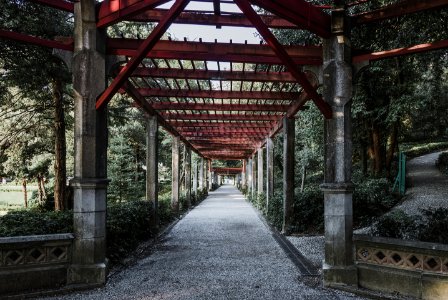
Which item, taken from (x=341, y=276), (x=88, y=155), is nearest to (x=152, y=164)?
(x=88, y=155)

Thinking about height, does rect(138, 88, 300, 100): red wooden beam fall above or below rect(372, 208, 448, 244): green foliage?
above

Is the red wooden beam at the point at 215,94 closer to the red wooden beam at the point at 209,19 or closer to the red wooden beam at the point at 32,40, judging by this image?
the red wooden beam at the point at 209,19

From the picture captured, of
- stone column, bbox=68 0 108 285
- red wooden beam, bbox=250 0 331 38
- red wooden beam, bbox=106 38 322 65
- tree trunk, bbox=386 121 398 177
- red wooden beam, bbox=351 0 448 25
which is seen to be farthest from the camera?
tree trunk, bbox=386 121 398 177

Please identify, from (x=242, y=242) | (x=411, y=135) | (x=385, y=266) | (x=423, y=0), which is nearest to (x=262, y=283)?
(x=385, y=266)

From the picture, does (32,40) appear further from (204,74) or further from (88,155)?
(204,74)

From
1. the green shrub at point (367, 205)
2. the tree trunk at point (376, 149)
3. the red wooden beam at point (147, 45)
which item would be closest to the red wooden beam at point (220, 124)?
the tree trunk at point (376, 149)

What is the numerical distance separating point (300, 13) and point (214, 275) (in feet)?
14.6

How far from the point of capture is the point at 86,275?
218 inches

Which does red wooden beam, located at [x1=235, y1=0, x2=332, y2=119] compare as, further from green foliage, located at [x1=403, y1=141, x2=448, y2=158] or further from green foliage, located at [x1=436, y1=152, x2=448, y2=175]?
green foliage, located at [x1=403, y1=141, x2=448, y2=158]

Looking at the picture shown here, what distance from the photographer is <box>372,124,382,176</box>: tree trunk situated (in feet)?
47.9

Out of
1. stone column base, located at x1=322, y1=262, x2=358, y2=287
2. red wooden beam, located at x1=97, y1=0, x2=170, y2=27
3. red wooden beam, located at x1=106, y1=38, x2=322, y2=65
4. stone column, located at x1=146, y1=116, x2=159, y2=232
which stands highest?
red wooden beam, located at x1=97, y1=0, x2=170, y2=27

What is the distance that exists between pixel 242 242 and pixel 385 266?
15.7 feet

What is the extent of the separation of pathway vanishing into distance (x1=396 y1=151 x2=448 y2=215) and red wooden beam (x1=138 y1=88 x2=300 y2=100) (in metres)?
4.49

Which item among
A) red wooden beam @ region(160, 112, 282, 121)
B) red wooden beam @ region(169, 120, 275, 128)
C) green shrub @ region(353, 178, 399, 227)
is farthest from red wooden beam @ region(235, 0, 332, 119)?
red wooden beam @ region(169, 120, 275, 128)
